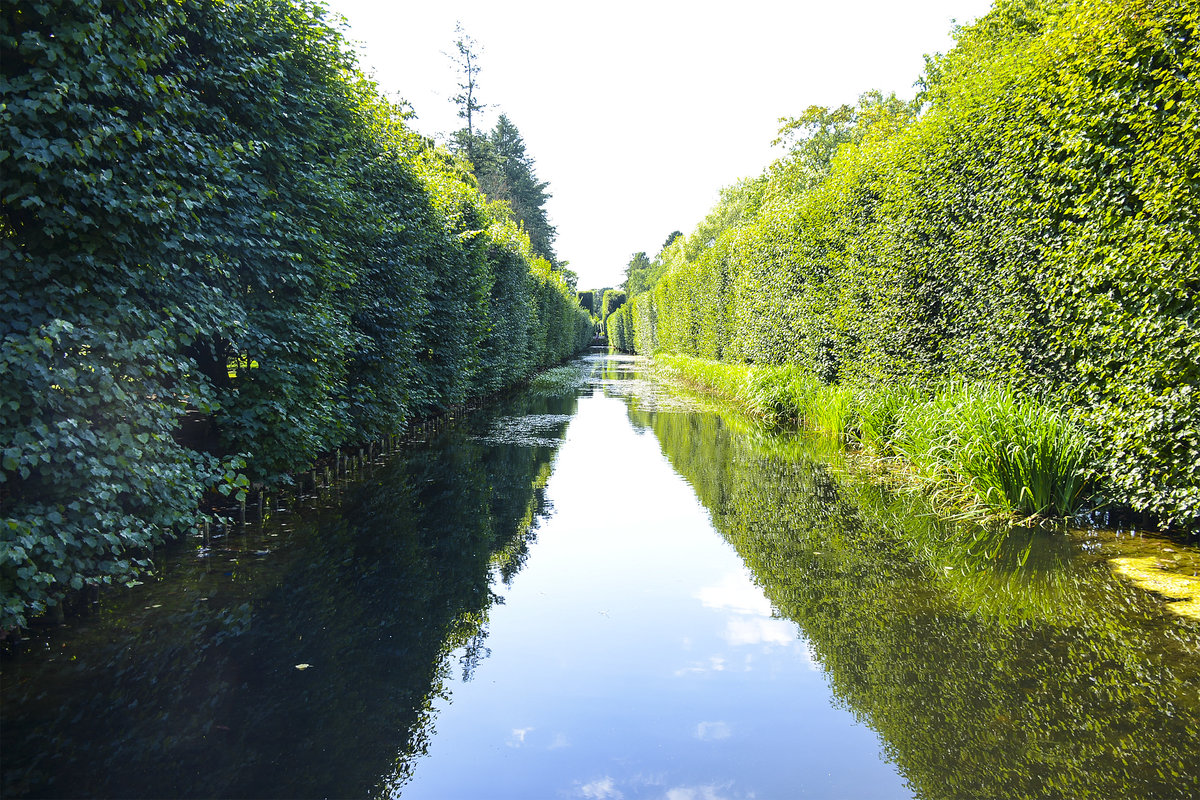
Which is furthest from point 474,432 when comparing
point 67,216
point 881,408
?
point 67,216

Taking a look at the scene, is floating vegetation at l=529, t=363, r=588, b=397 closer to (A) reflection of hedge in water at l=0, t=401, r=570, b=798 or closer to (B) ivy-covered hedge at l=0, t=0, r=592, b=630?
(B) ivy-covered hedge at l=0, t=0, r=592, b=630

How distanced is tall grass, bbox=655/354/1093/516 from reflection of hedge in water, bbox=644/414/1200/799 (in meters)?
0.92

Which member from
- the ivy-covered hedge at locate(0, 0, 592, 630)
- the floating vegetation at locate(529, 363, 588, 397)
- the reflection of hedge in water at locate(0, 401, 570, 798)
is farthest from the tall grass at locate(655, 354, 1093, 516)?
the floating vegetation at locate(529, 363, 588, 397)

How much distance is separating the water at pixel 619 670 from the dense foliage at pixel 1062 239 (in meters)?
1.32

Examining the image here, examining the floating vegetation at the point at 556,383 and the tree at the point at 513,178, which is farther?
the tree at the point at 513,178

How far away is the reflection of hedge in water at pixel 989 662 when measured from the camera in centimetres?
265

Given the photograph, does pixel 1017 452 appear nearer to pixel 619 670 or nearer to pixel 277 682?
pixel 619 670

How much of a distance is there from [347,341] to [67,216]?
3.33 meters

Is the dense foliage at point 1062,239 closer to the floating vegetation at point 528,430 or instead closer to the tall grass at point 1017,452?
the tall grass at point 1017,452

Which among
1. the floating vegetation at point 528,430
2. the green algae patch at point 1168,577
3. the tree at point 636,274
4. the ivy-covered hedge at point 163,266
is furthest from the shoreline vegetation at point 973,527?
the tree at point 636,274

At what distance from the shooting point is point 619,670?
3.63 metres

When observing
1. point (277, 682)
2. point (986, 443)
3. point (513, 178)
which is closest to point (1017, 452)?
point (986, 443)

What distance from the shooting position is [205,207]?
15.9 feet

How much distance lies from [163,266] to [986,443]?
6.80 metres
